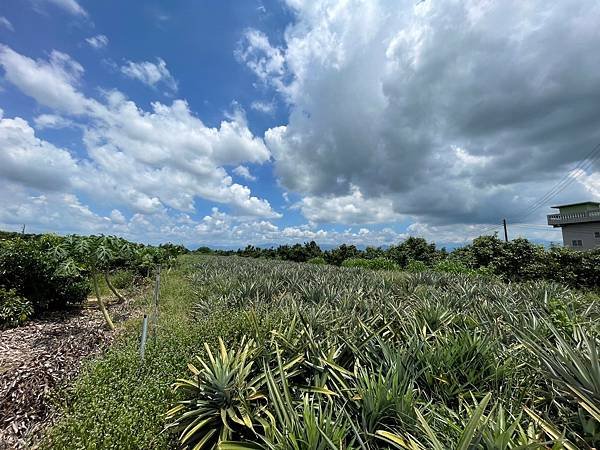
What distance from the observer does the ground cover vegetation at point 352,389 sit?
2.05 metres

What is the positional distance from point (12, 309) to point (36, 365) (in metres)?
3.15

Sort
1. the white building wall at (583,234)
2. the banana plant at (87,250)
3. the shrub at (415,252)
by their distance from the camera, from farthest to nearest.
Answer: the white building wall at (583,234) < the shrub at (415,252) < the banana plant at (87,250)

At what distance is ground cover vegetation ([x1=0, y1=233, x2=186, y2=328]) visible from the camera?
572 centimetres

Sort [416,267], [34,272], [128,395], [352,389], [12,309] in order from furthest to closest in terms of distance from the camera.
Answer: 1. [416,267]
2. [34,272]
3. [12,309]
4. [128,395]
5. [352,389]

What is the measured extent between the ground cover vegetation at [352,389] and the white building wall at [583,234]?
33.3m

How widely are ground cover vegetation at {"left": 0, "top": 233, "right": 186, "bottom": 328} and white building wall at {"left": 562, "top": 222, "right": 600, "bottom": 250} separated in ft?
119

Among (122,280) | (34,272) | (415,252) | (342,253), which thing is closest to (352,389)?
(34,272)

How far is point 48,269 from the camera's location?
23.3 feet

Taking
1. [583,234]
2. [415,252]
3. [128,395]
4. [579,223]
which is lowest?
[128,395]

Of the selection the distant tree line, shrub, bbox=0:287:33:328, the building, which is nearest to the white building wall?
the building

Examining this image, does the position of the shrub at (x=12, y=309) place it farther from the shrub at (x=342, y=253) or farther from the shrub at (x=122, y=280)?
the shrub at (x=342, y=253)

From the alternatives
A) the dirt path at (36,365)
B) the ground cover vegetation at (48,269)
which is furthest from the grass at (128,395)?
the ground cover vegetation at (48,269)

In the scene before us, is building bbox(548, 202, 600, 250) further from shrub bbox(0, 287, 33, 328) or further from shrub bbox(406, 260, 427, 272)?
shrub bbox(0, 287, 33, 328)

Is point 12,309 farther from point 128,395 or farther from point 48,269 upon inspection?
point 128,395
